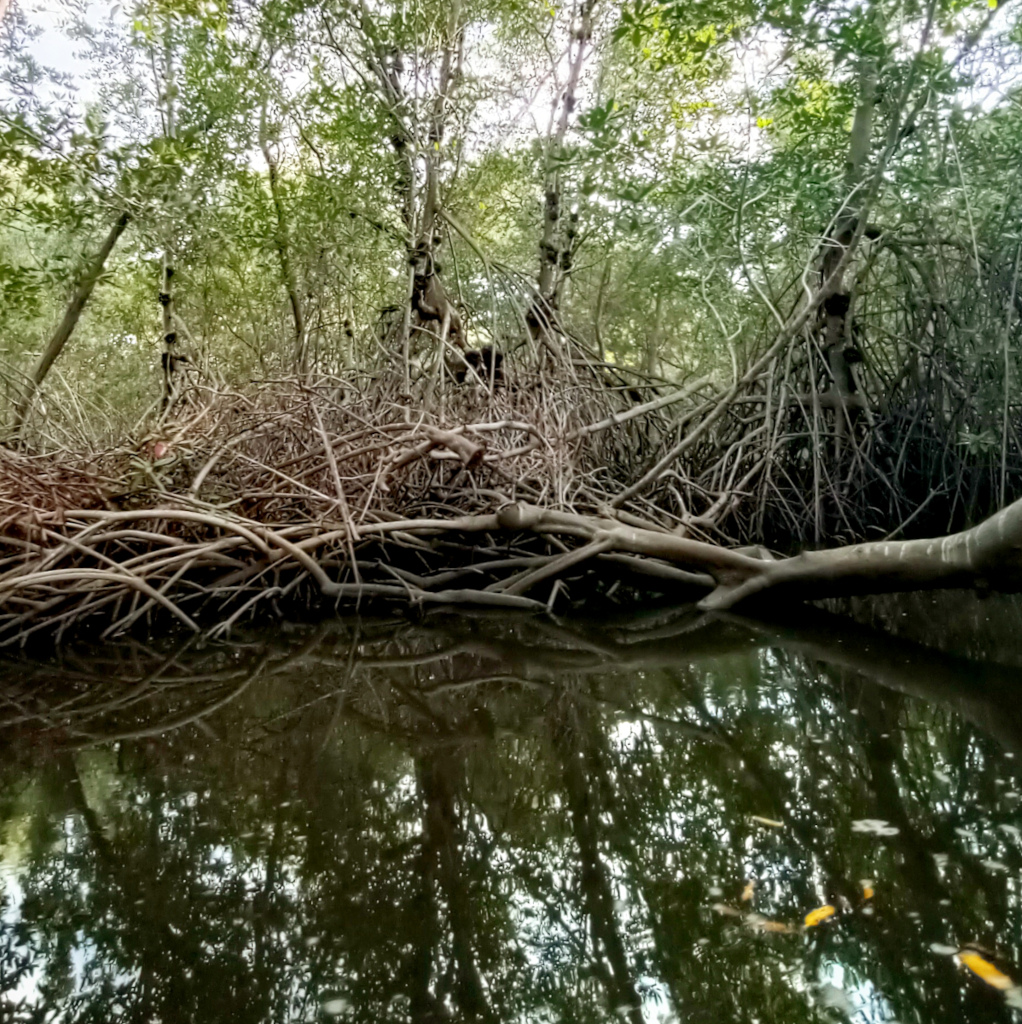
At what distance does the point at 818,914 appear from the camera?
1188 millimetres

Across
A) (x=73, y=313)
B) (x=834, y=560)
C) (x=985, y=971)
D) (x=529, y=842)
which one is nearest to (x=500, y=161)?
(x=73, y=313)

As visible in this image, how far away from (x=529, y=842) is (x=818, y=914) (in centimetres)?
49

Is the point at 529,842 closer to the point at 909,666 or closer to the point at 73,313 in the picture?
the point at 909,666

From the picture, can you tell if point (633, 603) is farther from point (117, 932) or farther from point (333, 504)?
point (117, 932)

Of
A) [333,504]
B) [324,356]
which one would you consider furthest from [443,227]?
[333,504]

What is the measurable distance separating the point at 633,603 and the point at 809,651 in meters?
1.21

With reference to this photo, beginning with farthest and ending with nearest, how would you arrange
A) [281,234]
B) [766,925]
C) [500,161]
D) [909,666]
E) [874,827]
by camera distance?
[500,161] < [281,234] < [909,666] < [874,827] < [766,925]

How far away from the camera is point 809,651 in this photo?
2660 mm

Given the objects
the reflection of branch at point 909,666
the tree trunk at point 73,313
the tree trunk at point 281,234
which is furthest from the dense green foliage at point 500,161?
the reflection of branch at point 909,666

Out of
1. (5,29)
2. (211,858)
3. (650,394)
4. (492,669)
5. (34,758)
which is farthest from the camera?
(650,394)

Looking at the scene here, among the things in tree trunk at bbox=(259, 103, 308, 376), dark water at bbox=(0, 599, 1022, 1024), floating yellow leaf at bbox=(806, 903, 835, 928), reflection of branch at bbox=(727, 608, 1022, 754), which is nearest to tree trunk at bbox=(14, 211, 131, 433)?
tree trunk at bbox=(259, 103, 308, 376)

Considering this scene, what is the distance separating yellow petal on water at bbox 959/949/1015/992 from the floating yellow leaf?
0.17m

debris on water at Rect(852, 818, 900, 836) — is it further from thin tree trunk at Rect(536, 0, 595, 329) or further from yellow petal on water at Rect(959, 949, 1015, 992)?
thin tree trunk at Rect(536, 0, 595, 329)

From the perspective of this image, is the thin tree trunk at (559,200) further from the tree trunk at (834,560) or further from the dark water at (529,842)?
the dark water at (529,842)
